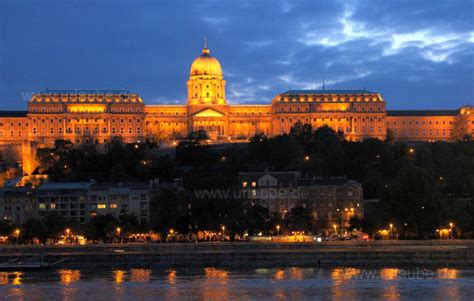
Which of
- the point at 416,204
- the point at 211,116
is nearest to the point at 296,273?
the point at 416,204

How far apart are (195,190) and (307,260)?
3861 centimetres

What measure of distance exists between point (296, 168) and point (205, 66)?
2346 inches

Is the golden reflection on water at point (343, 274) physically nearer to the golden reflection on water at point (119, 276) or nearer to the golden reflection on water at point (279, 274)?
the golden reflection on water at point (279, 274)

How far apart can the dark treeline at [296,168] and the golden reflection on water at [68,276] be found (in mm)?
22353

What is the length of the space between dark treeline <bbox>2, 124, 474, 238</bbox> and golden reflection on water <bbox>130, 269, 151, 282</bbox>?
21772 mm

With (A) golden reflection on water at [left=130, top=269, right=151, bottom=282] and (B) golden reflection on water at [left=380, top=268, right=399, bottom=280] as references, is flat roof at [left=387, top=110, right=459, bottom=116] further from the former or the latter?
(A) golden reflection on water at [left=130, top=269, right=151, bottom=282]

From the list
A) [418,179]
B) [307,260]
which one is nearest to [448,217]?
[418,179]

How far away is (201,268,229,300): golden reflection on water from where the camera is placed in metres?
56.7

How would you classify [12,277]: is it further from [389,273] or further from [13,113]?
[13,113]

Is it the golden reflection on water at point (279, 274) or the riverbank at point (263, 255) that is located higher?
the riverbank at point (263, 255)

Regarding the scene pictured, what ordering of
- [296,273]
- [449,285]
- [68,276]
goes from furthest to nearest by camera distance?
[68,276] < [296,273] < [449,285]

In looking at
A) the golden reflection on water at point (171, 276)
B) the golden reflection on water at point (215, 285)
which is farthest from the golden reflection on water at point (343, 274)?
the golden reflection on water at point (171, 276)

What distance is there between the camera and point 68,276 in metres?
66.2

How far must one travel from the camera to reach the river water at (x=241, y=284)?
186ft
